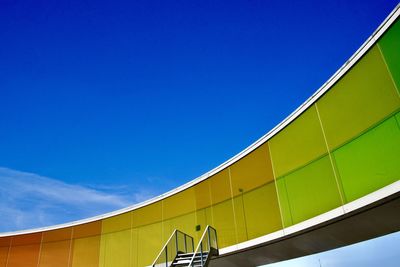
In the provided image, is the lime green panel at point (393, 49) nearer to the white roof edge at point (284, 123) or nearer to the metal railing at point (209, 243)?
the white roof edge at point (284, 123)

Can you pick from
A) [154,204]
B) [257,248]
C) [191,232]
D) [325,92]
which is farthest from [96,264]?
[325,92]

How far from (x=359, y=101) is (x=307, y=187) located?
3300 millimetres

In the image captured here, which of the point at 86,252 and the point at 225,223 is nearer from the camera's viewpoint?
the point at 225,223

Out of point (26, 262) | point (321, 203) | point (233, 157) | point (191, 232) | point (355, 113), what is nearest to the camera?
point (355, 113)

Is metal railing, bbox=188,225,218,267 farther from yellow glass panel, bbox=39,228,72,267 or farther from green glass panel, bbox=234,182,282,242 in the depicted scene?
yellow glass panel, bbox=39,228,72,267

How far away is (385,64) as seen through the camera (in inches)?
395

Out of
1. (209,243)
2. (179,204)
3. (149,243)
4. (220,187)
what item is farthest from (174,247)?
(149,243)

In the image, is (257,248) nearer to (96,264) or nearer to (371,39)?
(371,39)

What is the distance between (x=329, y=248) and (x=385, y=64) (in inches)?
290

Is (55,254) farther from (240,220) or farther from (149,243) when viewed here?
(240,220)

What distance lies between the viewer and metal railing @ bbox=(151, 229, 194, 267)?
14712 mm

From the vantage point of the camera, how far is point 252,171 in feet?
48.9

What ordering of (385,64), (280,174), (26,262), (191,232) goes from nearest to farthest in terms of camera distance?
(385,64) < (280,174) < (191,232) < (26,262)

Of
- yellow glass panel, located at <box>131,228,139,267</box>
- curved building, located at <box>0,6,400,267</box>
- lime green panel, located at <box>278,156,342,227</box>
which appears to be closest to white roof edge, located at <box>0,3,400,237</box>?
curved building, located at <box>0,6,400,267</box>
